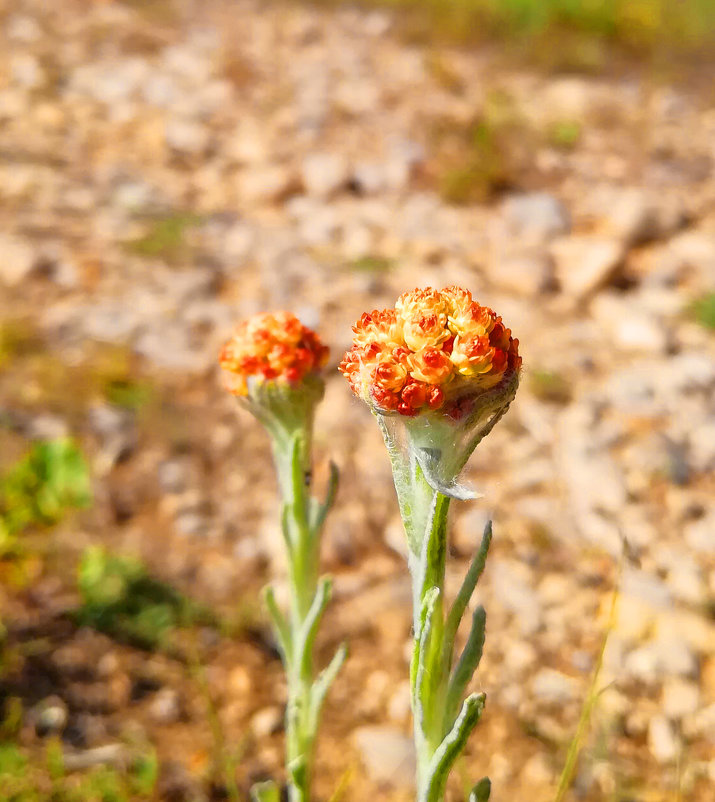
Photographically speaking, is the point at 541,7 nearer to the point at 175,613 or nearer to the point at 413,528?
the point at 175,613

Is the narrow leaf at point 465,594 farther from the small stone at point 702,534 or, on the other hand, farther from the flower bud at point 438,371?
the small stone at point 702,534

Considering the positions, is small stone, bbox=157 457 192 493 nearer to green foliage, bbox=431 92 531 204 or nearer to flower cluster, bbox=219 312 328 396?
flower cluster, bbox=219 312 328 396

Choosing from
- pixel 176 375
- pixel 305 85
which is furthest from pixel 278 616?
pixel 305 85

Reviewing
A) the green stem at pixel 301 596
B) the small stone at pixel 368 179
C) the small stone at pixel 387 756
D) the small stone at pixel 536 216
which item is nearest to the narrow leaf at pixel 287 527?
the green stem at pixel 301 596

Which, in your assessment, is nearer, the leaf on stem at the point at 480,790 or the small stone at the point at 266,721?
the leaf on stem at the point at 480,790

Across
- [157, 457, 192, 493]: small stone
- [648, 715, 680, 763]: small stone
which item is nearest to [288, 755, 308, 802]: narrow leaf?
[648, 715, 680, 763]: small stone

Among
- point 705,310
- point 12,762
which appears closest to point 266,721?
point 12,762

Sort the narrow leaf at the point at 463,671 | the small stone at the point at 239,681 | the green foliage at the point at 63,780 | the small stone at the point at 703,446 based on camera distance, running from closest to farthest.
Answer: the narrow leaf at the point at 463,671 → the green foliage at the point at 63,780 → the small stone at the point at 239,681 → the small stone at the point at 703,446
